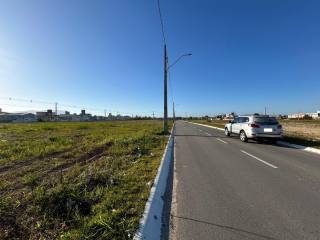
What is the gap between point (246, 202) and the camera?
4934 mm

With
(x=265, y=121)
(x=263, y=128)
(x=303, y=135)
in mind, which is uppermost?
(x=265, y=121)

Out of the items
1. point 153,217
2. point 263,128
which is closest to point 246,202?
point 153,217

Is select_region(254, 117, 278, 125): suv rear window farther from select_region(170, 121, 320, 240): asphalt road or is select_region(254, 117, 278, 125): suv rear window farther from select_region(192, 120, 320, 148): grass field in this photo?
select_region(170, 121, 320, 240): asphalt road

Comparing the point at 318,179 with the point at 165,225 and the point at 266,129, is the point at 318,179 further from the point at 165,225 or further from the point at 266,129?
the point at 266,129

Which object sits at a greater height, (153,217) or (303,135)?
(303,135)

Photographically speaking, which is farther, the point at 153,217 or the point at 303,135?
the point at 303,135

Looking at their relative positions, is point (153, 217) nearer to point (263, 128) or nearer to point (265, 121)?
point (263, 128)

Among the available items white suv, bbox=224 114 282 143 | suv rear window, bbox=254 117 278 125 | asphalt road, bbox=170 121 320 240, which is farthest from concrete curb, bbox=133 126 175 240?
suv rear window, bbox=254 117 278 125

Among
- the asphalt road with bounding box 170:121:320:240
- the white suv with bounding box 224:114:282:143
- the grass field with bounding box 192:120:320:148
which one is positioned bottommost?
the asphalt road with bounding box 170:121:320:240

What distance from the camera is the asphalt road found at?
12.2 ft

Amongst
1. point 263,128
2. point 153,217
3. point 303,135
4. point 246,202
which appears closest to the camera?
point 153,217

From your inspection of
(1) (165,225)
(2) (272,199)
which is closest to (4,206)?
(1) (165,225)

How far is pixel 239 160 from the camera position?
9.73m

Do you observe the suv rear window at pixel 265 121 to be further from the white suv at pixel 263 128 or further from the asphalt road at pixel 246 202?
the asphalt road at pixel 246 202
